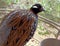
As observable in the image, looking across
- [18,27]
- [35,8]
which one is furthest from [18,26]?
[35,8]

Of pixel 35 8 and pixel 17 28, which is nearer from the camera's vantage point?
pixel 17 28

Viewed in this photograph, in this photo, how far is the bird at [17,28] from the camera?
4.26 ft

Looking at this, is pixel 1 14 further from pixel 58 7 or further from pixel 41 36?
pixel 58 7

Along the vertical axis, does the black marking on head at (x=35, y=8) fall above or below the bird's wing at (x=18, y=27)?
above

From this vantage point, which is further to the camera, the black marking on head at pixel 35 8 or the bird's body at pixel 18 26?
the black marking on head at pixel 35 8

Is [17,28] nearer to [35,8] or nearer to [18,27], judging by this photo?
[18,27]

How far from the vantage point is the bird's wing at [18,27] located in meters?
1.30

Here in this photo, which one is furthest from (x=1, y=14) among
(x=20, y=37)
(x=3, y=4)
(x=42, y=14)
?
(x=20, y=37)

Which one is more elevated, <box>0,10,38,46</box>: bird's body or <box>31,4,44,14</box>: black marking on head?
<box>31,4,44,14</box>: black marking on head

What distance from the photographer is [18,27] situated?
1.32 m

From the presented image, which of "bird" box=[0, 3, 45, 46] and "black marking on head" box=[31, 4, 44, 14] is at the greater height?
"black marking on head" box=[31, 4, 44, 14]

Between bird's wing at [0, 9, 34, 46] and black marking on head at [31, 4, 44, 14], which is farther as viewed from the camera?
black marking on head at [31, 4, 44, 14]

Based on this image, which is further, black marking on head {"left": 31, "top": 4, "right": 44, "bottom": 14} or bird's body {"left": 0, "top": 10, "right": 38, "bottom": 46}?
black marking on head {"left": 31, "top": 4, "right": 44, "bottom": 14}

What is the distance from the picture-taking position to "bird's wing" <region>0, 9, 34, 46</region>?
4.27 ft
